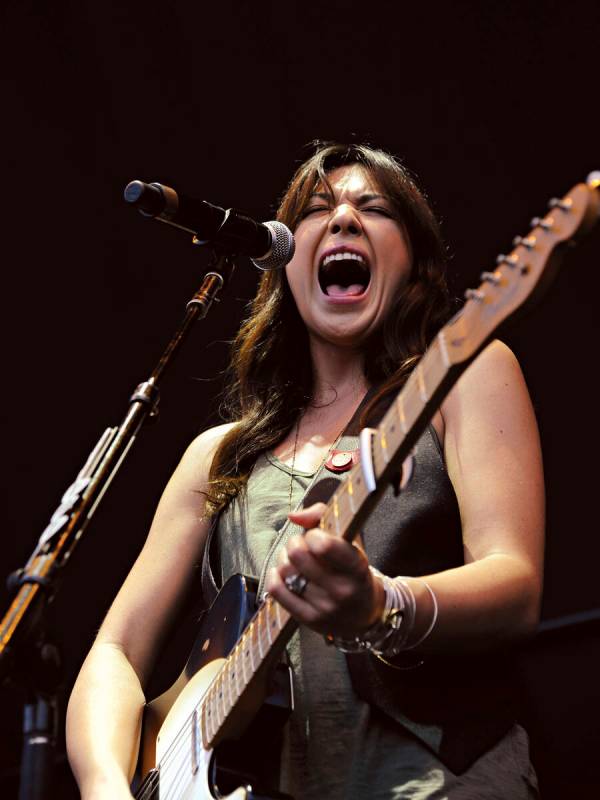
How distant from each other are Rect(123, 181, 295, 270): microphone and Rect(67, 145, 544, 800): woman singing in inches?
13.7

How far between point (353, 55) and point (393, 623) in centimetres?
192

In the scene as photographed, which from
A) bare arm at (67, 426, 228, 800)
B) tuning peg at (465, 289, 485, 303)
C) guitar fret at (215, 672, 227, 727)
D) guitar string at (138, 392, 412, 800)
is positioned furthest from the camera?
bare arm at (67, 426, 228, 800)

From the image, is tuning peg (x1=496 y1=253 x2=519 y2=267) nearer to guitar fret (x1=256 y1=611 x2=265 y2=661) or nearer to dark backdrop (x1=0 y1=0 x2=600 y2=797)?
guitar fret (x1=256 y1=611 x2=265 y2=661)

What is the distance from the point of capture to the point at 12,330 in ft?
9.57

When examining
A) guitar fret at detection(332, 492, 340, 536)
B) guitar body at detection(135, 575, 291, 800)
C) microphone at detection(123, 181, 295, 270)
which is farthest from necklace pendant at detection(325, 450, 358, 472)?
guitar fret at detection(332, 492, 340, 536)

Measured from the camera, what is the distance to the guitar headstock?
975mm

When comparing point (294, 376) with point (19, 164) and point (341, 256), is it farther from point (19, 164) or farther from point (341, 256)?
point (19, 164)

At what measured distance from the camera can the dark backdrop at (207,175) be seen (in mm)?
2568

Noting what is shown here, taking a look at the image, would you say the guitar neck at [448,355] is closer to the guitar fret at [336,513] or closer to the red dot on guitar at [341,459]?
the guitar fret at [336,513]

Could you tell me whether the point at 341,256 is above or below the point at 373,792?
above

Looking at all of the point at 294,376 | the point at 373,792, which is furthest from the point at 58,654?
the point at 294,376

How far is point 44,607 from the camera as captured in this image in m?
1.13

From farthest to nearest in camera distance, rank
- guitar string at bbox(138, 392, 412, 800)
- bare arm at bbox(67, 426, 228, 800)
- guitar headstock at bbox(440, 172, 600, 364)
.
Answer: bare arm at bbox(67, 426, 228, 800) < guitar string at bbox(138, 392, 412, 800) < guitar headstock at bbox(440, 172, 600, 364)

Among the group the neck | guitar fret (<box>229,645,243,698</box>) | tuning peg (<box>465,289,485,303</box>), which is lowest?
guitar fret (<box>229,645,243,698</box>)
